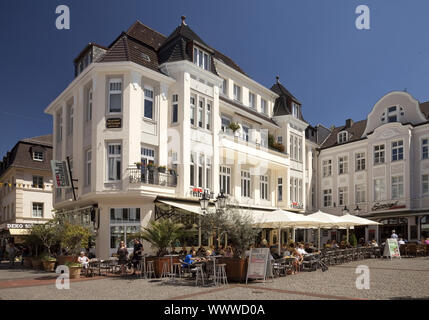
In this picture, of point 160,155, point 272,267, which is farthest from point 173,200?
point 272,267

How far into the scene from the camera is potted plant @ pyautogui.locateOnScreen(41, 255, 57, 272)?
1938 cm

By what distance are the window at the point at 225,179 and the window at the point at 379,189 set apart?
607 inches

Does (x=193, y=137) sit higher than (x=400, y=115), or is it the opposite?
(x=400, y=115)

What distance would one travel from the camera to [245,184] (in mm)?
29984

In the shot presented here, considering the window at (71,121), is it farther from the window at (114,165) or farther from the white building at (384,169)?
the white building at (384,169)

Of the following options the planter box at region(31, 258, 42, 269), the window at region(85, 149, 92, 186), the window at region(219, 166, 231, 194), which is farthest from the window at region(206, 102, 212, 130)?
the planter box at region(31, 258, 42, 269)

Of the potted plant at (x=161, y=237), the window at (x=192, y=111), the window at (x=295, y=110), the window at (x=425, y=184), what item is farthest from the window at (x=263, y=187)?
the potted plant at (x=161, y=237)

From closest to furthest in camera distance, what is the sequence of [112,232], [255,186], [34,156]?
1. [112,232]
2. [255,186]
3. [34,156]

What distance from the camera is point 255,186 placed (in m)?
30.5

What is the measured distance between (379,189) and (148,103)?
23.4 m

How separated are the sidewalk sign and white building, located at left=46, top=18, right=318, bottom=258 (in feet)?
29.9

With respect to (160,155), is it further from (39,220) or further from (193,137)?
(39,220)

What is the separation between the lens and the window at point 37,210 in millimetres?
37719
